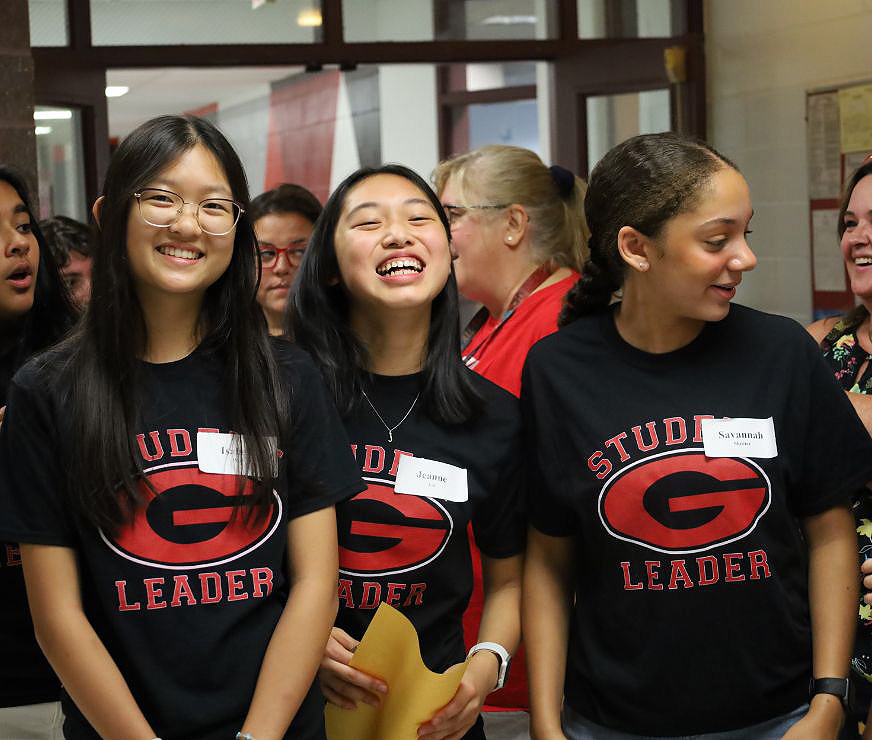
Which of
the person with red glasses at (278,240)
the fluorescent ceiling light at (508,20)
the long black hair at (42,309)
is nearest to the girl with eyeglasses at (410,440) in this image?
the long black hair at (42,309)

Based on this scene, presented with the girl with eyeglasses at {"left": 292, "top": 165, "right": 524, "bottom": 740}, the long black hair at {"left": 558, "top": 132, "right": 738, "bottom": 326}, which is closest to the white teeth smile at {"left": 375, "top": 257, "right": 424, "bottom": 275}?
the girl with eyeglasses at {"left": 292, "top": 165, "right": 524, "bottom": 740}

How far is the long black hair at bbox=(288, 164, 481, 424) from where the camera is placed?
1.88 meters

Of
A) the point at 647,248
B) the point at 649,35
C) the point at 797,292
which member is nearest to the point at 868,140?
the point at 797,292

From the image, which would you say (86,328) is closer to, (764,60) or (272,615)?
(272,615)

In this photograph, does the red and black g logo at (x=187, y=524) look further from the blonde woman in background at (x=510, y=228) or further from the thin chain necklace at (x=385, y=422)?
the blonde woman in background at (x=510, y=228)

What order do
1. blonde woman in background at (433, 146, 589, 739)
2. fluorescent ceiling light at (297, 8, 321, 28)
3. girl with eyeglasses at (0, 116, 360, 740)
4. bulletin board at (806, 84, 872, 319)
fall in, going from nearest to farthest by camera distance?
girl with eyeglasses at (0, 116, 360, 740), blonde woman in background at (433, 146, 589, 739), bulletin board at (806, 84, 872, 319), fluorescent ceiling light at (297, 8, 321, 28)

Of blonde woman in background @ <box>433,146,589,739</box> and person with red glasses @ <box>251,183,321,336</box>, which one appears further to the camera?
person with red glasses @ <box>251,183,321,336</box>

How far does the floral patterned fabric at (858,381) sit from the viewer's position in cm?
195

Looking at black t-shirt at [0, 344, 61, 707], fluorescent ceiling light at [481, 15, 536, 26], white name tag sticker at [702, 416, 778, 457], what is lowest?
black t-shirt at [0, 344, 61, 707]

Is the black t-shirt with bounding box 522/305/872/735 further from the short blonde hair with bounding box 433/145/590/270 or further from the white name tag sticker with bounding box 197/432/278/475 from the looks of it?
the short blonde hair with bounding box 433/145/590/270

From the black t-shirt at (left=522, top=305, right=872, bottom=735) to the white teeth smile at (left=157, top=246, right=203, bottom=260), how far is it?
58 cm

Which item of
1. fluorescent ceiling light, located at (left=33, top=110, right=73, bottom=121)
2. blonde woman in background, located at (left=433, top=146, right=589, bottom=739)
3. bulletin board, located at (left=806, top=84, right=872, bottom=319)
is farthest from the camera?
fluorescent ceiling light, located at (left=33, top=110, right=73, bottom=121)

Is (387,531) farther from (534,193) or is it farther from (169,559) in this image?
(534,193)

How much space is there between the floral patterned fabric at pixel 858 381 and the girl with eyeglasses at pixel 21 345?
4.57 ft
